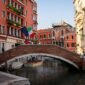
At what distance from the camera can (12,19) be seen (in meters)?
50.8

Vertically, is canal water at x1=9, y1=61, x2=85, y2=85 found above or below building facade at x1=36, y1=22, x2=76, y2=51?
below

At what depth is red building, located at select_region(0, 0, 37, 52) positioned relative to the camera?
151 ft

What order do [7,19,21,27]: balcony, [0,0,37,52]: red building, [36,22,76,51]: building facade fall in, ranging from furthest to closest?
[36,22,76,51]: building facade < [7,19,21,27]: balcony < [0,0,37,52]: red building

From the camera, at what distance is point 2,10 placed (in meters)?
45.8

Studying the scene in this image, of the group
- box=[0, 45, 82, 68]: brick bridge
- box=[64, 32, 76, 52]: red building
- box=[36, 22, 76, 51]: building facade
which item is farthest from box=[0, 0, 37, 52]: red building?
box=[36, 22, 76, 51]: building facade

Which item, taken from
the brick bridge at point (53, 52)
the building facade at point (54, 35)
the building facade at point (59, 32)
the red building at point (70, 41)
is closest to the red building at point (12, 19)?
the brick bridge at point (53, 52)

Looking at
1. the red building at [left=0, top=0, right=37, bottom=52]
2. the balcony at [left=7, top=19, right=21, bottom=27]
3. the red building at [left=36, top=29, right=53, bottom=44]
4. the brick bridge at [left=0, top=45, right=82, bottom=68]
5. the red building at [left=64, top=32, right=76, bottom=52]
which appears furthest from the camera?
the red building at [left=36, top=29, right=53, bottom=44]

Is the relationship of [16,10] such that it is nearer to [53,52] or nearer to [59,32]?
[53,52]

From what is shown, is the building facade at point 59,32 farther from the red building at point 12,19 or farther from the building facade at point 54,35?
the red building at point 12,19

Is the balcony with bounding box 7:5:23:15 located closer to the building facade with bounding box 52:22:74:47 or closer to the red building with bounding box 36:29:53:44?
the building facade with bounding box 52:22:74:47

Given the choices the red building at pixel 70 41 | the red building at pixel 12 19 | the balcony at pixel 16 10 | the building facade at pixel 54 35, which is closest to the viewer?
the red building at pixel 12 19

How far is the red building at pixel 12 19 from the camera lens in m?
46.1

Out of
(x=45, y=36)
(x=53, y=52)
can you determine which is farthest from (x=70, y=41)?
(x=53, y=52)

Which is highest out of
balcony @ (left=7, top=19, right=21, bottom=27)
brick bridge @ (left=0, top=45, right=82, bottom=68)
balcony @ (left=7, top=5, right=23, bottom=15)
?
balcony @ (left=7, top=5, right=23, bottom=15)
